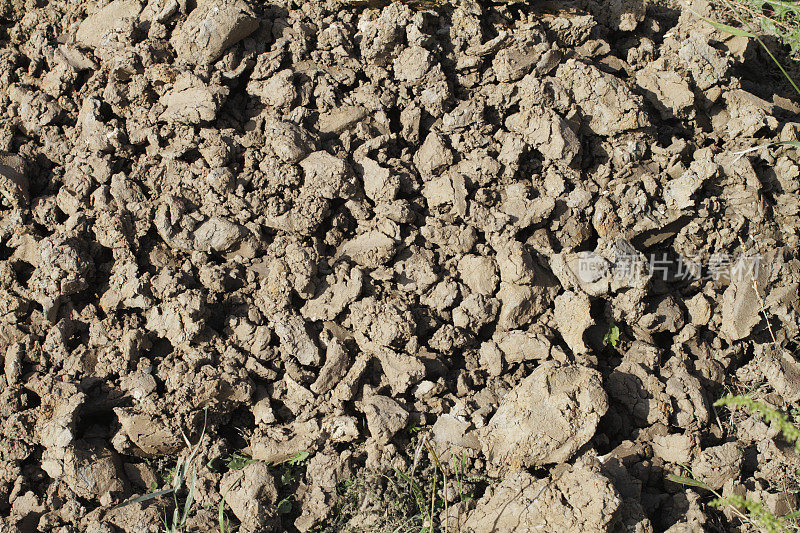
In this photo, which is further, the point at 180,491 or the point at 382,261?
the point at 382,261

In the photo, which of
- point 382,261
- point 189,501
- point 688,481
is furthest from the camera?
point 382,261

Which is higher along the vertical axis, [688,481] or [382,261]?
[382,261]

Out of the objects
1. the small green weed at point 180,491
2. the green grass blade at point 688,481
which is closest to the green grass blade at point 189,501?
the small green weed at point 180,491

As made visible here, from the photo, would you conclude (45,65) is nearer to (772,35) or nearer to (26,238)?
(26,238)

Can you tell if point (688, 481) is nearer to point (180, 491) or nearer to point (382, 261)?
point (382, 261)

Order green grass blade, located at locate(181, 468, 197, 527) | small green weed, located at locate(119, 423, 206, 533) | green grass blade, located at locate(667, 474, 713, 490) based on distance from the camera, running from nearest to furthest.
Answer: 1. green grass blade, located at locate(181, 468, 197, 527)
2. small green weed, located at locate(119, 423, 206, 533)
3. green grass blade, located at locate(667, 474, 713, 490)

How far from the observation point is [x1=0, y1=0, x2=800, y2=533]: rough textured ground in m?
2.88

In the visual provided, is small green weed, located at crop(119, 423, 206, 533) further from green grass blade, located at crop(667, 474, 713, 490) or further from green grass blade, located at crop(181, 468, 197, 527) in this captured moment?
green grass blade, located at crop(667, 474, 713, 490)

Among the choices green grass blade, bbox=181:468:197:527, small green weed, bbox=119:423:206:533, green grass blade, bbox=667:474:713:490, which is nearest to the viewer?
green grass blade, bbox=181:468:197:527

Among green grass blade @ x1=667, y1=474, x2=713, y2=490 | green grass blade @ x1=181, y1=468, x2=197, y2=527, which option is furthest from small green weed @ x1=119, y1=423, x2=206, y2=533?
green grass blade @ x1=667, y1=474, x2=713, y2=490

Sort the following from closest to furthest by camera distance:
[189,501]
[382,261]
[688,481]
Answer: [189,501], [688,481], [382,261]

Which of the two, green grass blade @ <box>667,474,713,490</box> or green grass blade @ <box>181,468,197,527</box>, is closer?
green grass blade @ <box>181,468,197,527</box>

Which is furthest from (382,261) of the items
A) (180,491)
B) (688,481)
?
(688,481)

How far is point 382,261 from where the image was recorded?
329 cm
